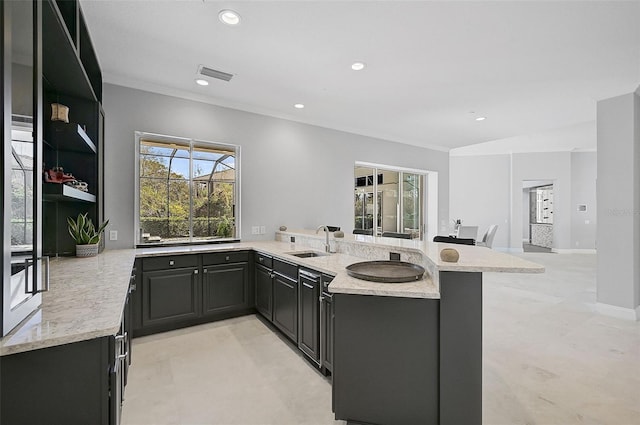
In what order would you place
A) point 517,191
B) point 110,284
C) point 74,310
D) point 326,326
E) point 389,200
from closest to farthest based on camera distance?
point 74,310 → point 110,284 → point 326,326 → point 389,200 → point 517,191

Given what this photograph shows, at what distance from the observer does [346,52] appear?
10.0 ft

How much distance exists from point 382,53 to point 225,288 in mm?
3114

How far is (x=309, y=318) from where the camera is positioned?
8.70 feet

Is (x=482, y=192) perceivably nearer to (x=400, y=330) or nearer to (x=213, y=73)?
(x=213, y=73)

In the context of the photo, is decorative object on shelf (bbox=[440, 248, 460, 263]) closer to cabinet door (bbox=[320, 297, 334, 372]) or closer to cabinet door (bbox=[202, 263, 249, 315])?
cabinet door (bbox=[320, 297, 334, 372])

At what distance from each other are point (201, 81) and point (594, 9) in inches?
150

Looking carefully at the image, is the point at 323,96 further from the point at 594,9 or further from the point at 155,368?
the point at 155,368

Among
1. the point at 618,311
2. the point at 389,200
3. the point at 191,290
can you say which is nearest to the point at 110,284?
the point at 191,290

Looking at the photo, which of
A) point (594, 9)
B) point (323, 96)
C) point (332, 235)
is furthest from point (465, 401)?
point (323, 96)

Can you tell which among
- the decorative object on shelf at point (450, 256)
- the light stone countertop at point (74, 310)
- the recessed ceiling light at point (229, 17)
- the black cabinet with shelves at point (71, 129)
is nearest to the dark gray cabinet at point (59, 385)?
the light stone countertop at point (74, 310)

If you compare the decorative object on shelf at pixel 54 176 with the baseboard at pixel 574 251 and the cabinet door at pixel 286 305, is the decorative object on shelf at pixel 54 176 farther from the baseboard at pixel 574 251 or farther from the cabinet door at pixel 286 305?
the baseboard at pixel 574 251

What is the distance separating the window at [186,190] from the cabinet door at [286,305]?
5.00 ft

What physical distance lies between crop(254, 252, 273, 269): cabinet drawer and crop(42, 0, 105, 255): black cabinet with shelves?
172 centimetres

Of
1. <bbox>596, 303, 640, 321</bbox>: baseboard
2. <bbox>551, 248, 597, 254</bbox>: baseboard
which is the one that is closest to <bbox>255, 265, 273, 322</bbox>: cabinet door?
<bbox>596, 303, 640, 321</bbox>: baseboard
